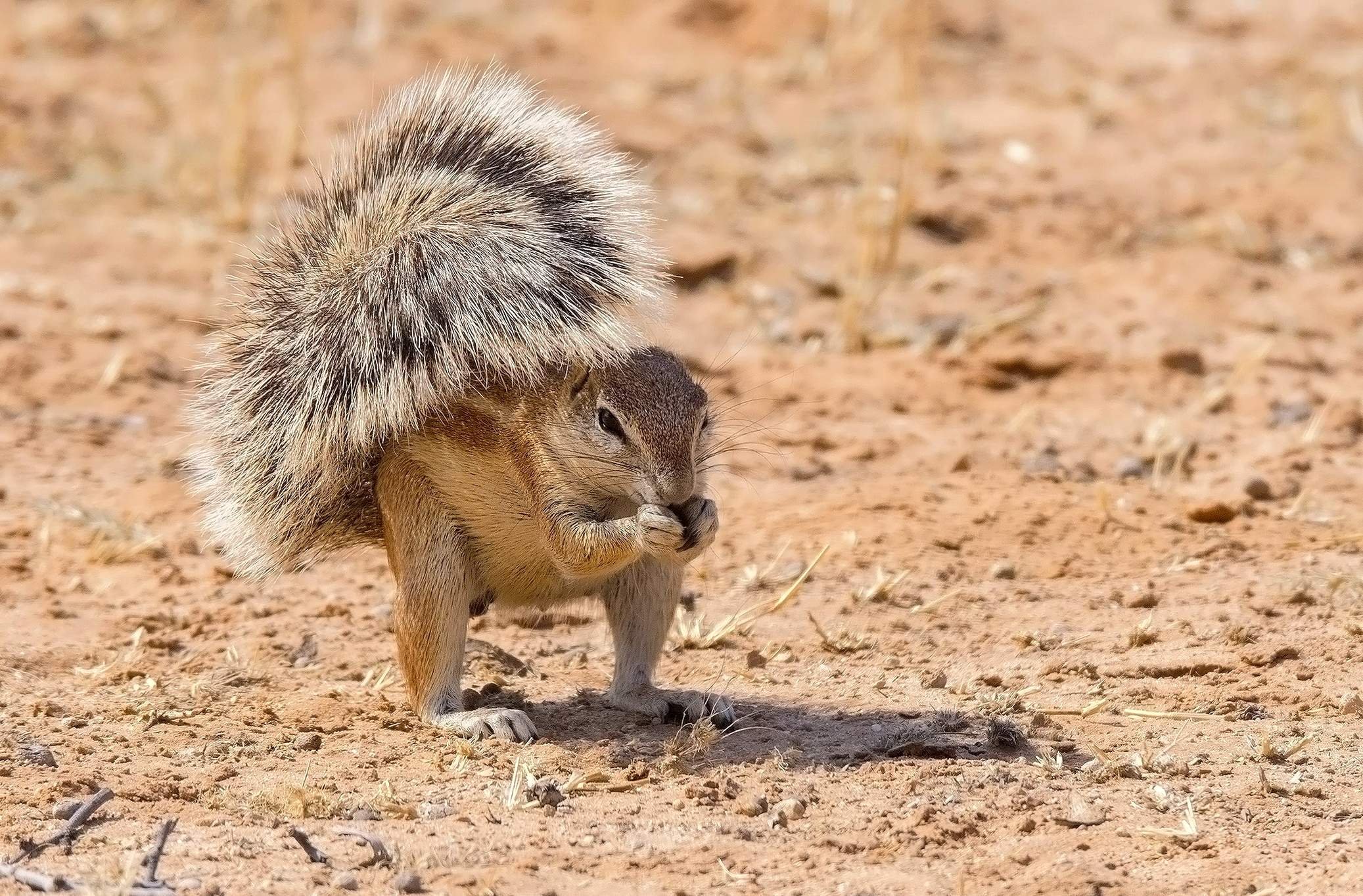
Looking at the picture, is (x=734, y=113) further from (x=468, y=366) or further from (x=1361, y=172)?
(x=468, y=366)

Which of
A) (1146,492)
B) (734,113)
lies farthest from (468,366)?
(734,113)

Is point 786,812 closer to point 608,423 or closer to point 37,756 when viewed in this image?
point 608,423

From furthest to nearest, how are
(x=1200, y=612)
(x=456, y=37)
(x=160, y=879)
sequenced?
(x=456, y=37) < (x=1200, y=612) < (x=160, y=879)

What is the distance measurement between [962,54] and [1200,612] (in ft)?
28.0

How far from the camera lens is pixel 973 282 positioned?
972 cm

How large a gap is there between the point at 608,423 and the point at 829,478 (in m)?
2.69

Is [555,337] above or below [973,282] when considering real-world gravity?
above

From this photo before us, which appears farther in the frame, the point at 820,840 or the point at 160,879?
the point at 820,840

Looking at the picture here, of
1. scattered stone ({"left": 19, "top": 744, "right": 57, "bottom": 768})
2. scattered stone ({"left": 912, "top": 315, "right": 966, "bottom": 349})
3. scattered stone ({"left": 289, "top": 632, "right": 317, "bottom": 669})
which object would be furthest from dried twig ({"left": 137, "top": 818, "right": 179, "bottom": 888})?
scattered stone ({"left": 912, "top": 315, "right": 966, "bottom": 349})

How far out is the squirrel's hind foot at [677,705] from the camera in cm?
517

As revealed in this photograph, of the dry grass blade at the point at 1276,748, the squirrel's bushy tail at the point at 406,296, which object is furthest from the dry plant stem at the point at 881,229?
A: the dry grass blade at the point at 1276,748

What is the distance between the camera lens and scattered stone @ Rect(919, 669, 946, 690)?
5508mm

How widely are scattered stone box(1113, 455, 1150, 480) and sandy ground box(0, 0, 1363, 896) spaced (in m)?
0.02

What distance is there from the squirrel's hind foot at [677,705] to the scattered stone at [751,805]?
0.53 meters
